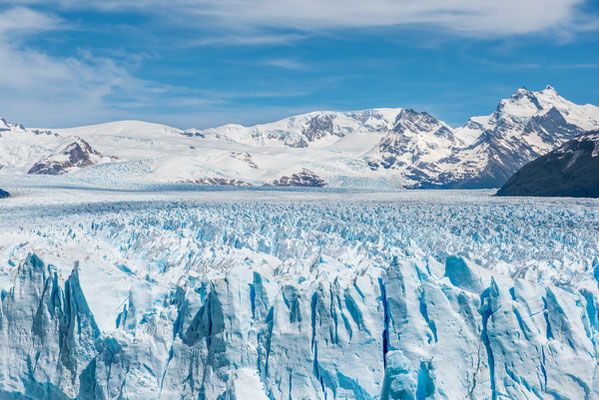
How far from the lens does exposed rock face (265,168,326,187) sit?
9475cm

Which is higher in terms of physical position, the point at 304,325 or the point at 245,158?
the point at 245,158

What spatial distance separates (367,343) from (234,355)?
268 centimetres

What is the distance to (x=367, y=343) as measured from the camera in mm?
13430

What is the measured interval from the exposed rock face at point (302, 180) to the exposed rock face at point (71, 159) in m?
37.1

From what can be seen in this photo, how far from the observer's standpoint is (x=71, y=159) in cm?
11669

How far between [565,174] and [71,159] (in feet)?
289

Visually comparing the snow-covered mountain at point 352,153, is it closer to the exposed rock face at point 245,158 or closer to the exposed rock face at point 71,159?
the exposed rock face at point 245,158

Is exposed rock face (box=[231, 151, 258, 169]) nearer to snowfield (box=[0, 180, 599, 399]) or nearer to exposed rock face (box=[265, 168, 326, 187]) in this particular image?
exposed rock face (box=[265, 168, 326, 187])

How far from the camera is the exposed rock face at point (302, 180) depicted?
94.8 m

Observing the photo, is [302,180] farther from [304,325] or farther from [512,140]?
[304,325]

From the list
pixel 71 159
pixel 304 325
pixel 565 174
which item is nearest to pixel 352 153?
pixel 71 159

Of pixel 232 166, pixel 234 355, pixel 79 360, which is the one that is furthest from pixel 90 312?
pixel 232 166

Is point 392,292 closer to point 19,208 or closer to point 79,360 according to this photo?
point 79,360

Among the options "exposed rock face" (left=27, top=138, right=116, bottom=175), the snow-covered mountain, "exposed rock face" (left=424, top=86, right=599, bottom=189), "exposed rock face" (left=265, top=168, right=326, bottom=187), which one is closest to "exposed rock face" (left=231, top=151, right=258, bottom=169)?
the snow-covered mountain
